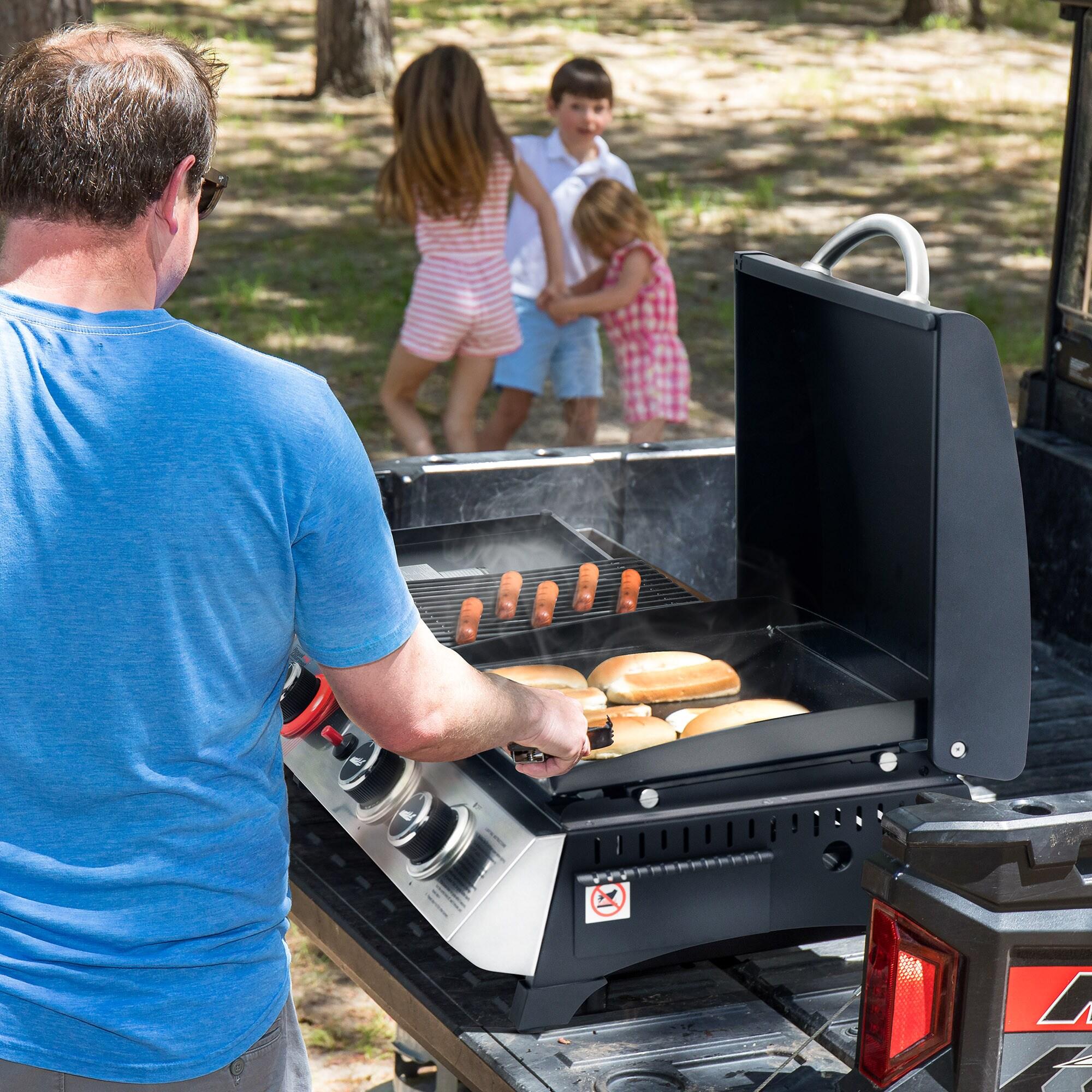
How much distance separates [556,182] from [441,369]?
2.43 metres

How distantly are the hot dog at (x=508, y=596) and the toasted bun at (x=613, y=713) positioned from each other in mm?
362

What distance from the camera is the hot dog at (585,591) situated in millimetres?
2656

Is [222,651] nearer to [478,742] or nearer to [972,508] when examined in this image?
[478,742]

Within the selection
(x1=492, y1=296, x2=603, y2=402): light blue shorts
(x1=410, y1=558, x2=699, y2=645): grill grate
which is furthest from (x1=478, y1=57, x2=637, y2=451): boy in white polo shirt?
(x1=410, y1=558, x2=699, y2=645): grill grate

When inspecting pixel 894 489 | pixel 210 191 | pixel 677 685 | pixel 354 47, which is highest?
pixel 354 47

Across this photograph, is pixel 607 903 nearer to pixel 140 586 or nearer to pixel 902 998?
pixel 902 998

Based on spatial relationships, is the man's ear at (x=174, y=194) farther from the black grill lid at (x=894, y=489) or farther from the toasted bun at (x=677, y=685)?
the toasted bun at (x=677, y=685)

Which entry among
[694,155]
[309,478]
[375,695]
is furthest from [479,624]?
[694,155]

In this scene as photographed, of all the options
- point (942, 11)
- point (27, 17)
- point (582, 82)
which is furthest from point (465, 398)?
point (942, 11)

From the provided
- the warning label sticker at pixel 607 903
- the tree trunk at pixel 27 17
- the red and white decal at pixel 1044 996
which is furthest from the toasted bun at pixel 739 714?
the tree trunk at pixel 27 17

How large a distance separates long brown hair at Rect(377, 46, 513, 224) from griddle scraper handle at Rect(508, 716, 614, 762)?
410cm

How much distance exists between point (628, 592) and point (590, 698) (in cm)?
40

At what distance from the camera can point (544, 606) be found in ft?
8.53

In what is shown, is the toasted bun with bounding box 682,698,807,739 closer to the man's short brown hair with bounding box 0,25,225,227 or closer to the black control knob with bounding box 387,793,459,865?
the black control knob with bounding box 387,793,459,865
